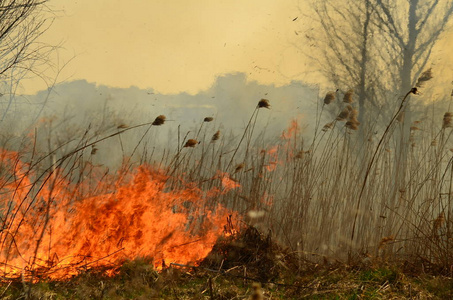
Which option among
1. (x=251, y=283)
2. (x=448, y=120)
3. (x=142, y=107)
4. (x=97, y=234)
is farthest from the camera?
(x=142, y=107)

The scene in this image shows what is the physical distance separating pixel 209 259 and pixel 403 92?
7.55m

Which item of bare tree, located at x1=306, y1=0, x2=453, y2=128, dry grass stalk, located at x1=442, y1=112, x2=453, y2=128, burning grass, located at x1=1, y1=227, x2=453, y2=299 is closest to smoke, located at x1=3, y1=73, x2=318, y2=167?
bare tree, located at x1=306, y1=0, x2=453, y2=128

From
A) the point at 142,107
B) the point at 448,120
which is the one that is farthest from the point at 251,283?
the point at 142,107

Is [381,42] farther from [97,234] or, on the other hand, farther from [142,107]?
[97,234]

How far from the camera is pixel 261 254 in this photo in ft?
11.6

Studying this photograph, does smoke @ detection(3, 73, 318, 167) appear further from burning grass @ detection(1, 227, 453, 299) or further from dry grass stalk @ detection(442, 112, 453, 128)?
burning grass @ detection(1, 227, 453, 299)

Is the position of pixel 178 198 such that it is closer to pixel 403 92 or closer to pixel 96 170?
pixel 96 170

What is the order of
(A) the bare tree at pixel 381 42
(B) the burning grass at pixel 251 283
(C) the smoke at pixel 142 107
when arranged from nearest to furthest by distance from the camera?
(B) the burning grass at pixel 251 283 < (C) the smoke at pixel 142 107 < (A) the bare tree at pixel 381 42

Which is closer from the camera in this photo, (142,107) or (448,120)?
(448,120)

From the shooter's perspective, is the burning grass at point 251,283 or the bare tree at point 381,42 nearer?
the burning grass at point 251,283

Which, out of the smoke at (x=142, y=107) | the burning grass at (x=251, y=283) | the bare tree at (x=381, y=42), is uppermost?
the bare tree at (x=381, y=42)

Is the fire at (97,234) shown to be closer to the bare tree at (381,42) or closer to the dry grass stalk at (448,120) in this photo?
the dry grass stalk at (448,120)

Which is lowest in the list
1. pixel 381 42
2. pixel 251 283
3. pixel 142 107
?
pixel 251 283

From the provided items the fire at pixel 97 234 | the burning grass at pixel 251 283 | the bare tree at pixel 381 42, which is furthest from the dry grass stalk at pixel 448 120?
the bare tree at pixel 381 42
